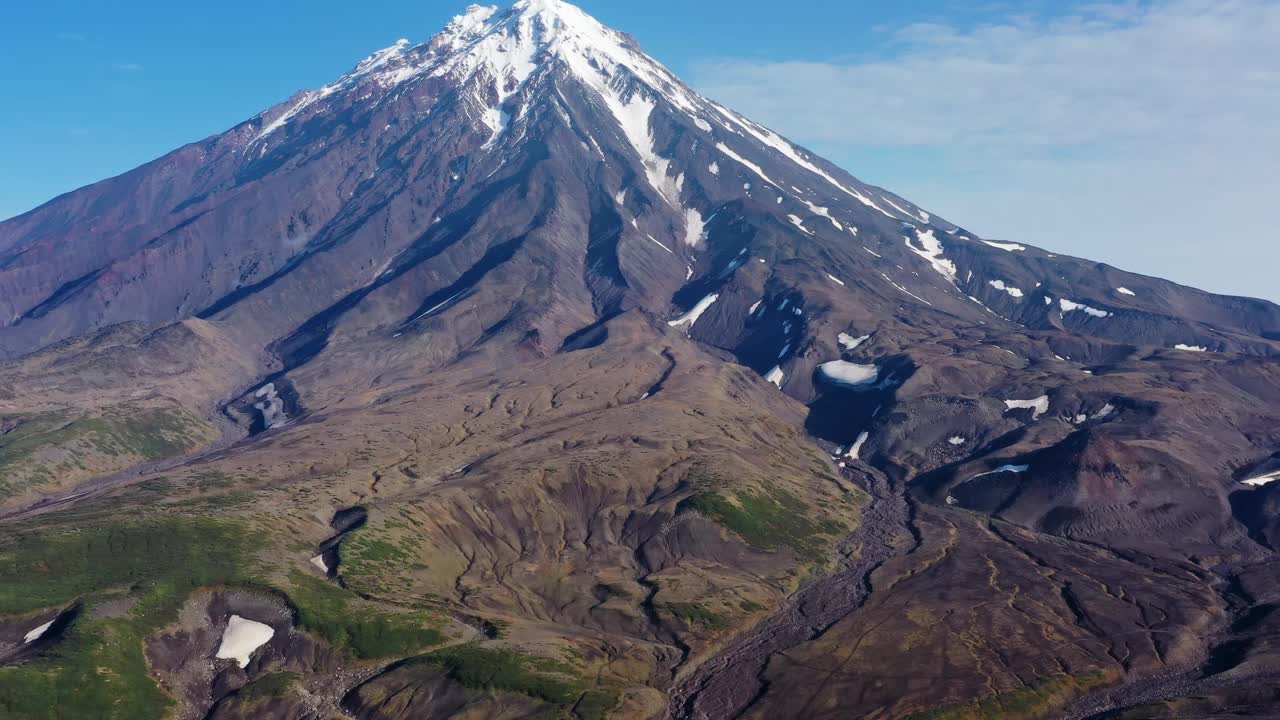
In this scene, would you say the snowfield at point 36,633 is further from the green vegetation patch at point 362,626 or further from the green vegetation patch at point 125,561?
the green vegetation patch at point 362,626

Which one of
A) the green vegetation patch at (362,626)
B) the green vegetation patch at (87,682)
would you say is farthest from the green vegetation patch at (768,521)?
the green vegetation patch at (87,682)

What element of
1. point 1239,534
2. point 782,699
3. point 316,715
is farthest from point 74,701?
point 1239,534

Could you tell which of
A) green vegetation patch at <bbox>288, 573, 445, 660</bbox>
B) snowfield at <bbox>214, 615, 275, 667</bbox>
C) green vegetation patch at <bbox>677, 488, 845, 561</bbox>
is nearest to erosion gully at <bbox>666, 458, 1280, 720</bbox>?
green vegetation patch at <bbox>677, 488, 845, 561</bbox>

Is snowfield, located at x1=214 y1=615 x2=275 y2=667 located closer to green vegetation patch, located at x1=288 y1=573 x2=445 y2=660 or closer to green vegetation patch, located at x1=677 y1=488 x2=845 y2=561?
green vegetation patch, located at x1=288 y1=573 x2=445 y2=660

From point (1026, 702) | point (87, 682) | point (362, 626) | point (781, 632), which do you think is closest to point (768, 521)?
point (781, 632)

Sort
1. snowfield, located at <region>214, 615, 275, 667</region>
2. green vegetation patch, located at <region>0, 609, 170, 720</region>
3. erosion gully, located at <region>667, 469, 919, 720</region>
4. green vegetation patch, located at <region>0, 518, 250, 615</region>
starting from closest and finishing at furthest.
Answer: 1. green vegetation patch, located at <region>0, 609, 170, 720</region>
2. erosion gully, located at <region>667, 469, 919, 720</region>
3. snowfield, located at <region>214, 615, 275, 667</region>
4. green vegetation patch, located at <region>0, 518, 250, 615</region>

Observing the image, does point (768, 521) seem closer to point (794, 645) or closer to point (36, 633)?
point (794, 645)

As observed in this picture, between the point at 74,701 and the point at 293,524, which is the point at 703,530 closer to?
the point at 293,524
